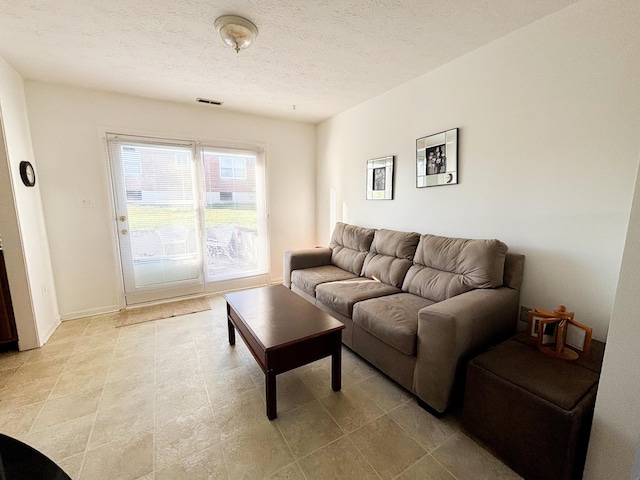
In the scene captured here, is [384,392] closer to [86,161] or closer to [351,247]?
[351,247]

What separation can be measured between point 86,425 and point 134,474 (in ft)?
1.82

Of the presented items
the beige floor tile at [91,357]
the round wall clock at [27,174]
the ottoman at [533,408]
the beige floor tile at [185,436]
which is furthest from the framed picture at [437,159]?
the round wall clock at [27,174]

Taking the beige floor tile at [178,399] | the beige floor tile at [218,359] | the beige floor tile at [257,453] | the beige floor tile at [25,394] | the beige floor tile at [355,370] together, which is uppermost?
the beige floor tile at [25,394]

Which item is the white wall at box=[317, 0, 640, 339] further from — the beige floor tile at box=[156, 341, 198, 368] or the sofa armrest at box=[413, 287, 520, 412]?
the beige floor tile at box=[156, 341, 198, 368]

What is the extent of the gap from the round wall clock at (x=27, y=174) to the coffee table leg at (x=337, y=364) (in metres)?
3.03

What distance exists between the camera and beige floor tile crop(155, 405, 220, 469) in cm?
138

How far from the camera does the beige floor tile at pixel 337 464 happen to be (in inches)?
50.2

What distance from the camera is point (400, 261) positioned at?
262 centimetres

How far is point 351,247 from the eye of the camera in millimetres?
3297

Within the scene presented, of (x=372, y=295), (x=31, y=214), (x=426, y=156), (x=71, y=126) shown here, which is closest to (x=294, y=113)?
(x=426, y=156)

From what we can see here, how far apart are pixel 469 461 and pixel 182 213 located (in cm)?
354

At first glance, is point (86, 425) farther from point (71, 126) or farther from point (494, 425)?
point (71, 126)

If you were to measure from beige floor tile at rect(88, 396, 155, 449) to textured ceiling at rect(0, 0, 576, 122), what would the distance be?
8.09ft

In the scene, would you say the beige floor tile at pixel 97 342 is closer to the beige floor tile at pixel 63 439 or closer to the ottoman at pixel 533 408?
the beige floor tile at pixel 63 439
